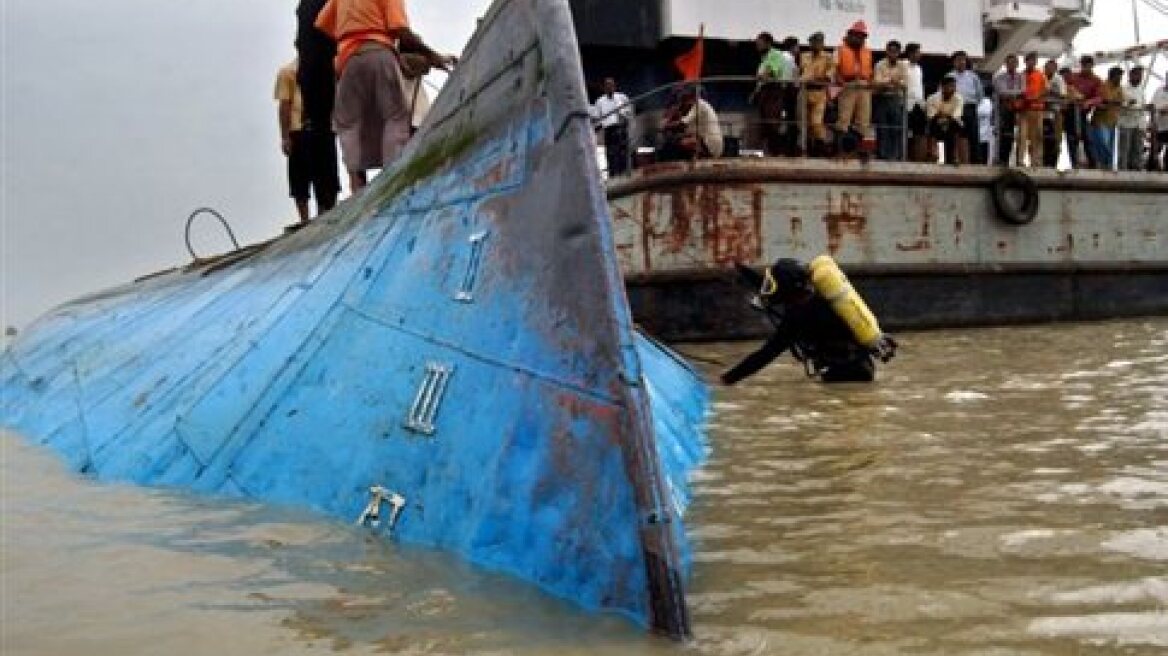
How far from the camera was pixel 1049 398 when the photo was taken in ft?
20.7

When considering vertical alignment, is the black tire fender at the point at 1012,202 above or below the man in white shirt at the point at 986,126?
below

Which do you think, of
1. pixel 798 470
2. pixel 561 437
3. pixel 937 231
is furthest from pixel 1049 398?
pixel 937 231

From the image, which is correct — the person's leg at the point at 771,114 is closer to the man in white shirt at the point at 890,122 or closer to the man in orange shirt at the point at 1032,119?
the man in white shirt at the point at 890,122

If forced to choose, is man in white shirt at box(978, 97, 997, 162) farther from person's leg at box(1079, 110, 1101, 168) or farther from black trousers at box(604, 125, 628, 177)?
black trousers at box(604, 125, 628, 177)

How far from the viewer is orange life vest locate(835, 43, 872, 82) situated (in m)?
11.7

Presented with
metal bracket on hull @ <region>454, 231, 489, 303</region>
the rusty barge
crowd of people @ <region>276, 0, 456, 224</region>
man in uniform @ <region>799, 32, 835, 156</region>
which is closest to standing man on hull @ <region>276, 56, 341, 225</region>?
crowd of people @ <region>276, 0, 456, 224</region>

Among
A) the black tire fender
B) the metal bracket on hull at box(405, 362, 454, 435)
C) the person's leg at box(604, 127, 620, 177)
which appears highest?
the person's leg at box(604, 127, 620, 177)

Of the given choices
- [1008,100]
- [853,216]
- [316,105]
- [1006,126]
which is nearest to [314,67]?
[316,105]

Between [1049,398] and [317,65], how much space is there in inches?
178

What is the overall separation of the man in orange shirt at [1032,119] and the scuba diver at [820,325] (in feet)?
21.4

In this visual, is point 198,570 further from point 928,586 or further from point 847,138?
point 847,138

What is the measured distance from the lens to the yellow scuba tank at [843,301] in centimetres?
710

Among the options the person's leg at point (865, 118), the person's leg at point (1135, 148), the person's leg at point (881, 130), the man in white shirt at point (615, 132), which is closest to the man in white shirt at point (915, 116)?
the person's leg at point (881, 130)

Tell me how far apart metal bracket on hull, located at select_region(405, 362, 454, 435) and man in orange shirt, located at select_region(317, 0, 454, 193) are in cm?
276
